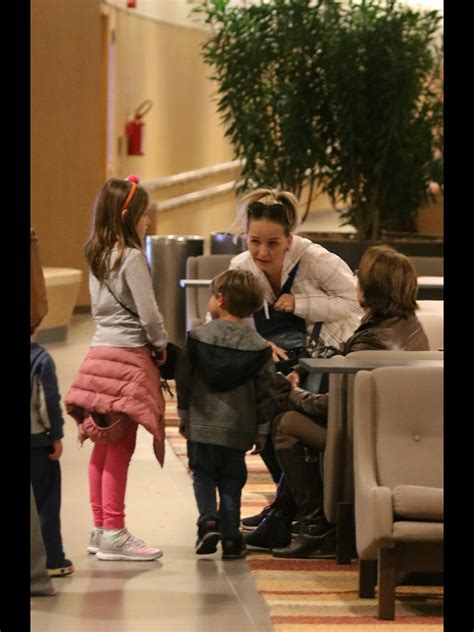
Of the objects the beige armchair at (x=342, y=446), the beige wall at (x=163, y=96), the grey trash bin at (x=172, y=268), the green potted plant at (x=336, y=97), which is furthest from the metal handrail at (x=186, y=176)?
the beige armchair at (x=342, y=446)

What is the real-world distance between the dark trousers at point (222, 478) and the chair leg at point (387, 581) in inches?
34.7

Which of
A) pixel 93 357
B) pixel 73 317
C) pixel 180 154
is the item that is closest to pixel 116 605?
pixel 93 357

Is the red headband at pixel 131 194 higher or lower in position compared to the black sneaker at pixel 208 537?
higher

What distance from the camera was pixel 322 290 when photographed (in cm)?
498

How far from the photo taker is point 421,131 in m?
10.1

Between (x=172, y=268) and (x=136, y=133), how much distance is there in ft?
13.5

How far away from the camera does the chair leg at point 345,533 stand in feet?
15.1

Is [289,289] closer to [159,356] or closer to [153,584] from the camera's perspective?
[159,356]

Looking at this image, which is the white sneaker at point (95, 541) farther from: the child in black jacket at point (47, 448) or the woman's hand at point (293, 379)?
the woman's hand at point (293, 379)

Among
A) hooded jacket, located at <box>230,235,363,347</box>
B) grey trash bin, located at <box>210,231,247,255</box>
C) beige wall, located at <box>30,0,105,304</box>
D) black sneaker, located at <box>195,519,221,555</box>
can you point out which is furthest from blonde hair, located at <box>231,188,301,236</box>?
beige wall, located at <box>30,0,105,304</box>

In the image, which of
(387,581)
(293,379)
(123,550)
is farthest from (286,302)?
(387,581)

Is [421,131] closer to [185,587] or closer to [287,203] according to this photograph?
[287,203]

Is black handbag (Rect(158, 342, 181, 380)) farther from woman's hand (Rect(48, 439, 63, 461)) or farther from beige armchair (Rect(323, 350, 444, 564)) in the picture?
woman's hand (Rect(48, 439, 63, 461))
